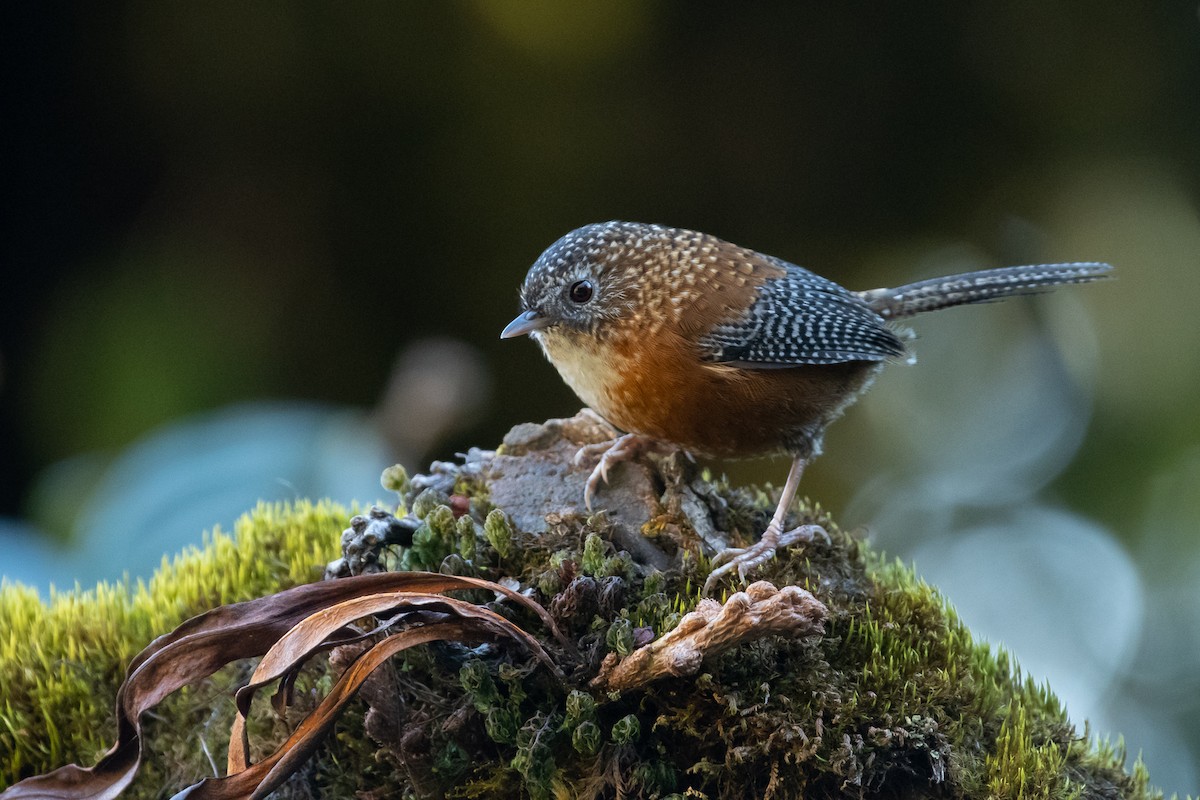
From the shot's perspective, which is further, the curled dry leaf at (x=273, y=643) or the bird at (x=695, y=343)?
the bird at (x=695, y=343)

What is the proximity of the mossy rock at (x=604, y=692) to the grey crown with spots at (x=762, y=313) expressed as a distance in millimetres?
396

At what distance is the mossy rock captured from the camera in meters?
1.71

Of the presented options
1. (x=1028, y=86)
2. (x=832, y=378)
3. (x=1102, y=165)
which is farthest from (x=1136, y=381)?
(x=832, y=378)

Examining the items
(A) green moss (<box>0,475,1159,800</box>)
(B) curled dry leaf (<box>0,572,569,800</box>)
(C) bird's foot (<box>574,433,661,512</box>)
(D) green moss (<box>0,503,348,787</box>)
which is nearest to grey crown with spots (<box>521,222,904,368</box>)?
(C) bird's foot (<box>574,433,661,512</box>)

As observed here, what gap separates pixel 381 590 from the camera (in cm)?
176

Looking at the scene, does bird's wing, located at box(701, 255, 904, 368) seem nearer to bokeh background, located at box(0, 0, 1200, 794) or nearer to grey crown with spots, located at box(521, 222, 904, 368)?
grey crown with spots, located at box(521, 222, 904, 368)

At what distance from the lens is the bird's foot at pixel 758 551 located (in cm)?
199

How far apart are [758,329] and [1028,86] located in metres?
2.58

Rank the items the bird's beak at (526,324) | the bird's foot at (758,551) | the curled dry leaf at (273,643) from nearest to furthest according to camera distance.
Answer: the curled dry leaf at (273,643), the bird's foot at (758,551), the bird's beak at (526,324)

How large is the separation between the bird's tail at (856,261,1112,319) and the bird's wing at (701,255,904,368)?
0.89 feet

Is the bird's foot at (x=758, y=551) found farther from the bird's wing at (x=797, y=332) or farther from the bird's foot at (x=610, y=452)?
the bird's wing at (x=797, y=332)

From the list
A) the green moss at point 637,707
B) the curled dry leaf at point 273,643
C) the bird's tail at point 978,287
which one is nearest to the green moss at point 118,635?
the green moss at point 637,707

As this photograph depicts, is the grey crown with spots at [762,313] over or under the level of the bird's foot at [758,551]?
over

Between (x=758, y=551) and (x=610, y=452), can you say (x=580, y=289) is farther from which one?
(x=758, y=551)
